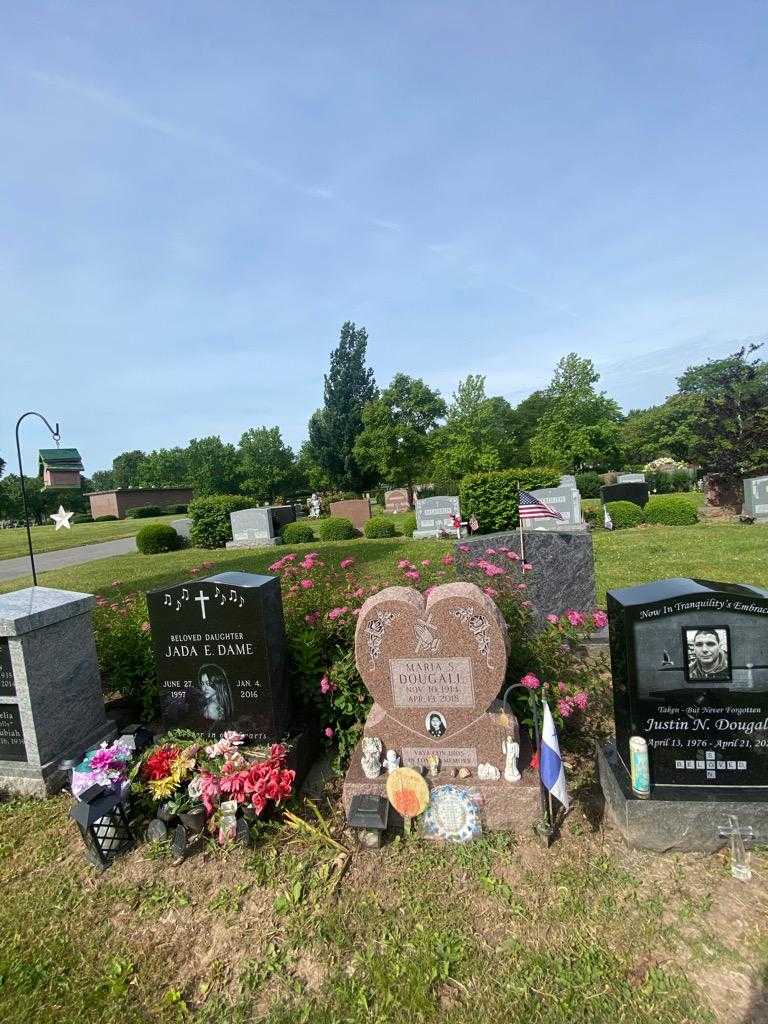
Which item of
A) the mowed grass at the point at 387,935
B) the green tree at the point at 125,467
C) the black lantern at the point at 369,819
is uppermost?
the green tree at the point at 125,467

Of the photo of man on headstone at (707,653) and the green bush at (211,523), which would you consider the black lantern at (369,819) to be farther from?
the green bush at (211,523)

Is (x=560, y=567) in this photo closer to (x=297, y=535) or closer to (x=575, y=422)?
(x=297, y=535)

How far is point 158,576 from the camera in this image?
537 inches

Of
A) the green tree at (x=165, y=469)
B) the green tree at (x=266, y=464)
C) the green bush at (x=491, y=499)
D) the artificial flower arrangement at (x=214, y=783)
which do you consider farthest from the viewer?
the green tree at (x=165, y=469)

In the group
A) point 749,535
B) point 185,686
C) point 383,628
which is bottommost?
point 749,535

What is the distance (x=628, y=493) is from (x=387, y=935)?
71.2 ft

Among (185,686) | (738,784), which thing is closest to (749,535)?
(738,784)

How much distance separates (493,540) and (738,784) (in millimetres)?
4174

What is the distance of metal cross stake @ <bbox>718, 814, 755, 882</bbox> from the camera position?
9.88 ft

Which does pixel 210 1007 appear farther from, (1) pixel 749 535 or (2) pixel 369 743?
(1) pixel 749 535

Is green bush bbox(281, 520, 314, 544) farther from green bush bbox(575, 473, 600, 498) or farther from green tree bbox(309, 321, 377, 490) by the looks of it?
green tree bbox(309, 321, 377, 490)

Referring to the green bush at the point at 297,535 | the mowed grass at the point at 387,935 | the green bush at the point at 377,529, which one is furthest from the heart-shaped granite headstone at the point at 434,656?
the green bush at the point at 297,535

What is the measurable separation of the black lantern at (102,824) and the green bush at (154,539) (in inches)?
713

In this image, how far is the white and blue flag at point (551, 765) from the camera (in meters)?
3.27
